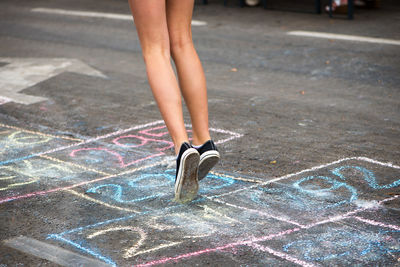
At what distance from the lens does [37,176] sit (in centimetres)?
381

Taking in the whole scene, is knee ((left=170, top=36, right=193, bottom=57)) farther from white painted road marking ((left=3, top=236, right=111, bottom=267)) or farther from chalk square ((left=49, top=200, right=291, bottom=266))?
white painted road marking ((left=3, top=236, right=111, bottom=267))

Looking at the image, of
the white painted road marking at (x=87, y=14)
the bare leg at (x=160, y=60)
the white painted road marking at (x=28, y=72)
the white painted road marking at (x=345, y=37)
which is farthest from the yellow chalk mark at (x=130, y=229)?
the white painted road marking at (x=87, y=14)

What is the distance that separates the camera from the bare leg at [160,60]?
320 centimetres

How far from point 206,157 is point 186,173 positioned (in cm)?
15

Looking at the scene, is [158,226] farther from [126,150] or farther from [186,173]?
[126,150]

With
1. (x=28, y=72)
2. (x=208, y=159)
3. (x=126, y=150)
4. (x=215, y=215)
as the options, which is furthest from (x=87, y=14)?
(x=215, y=215)

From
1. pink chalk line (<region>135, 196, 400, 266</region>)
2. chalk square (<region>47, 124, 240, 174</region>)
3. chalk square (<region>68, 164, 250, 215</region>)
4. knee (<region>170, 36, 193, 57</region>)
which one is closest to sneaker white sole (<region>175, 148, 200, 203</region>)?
chalk square (<region>68, 164, 250, 215</region>)

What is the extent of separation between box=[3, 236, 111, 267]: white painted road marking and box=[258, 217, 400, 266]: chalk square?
2.51 feet

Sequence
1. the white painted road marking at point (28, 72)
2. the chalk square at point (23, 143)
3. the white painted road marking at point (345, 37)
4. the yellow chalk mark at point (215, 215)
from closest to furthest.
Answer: the yellow chalk mark at point (215, 215) < the chalk square at point (23, 143) < the white painted road marking at point (28, 72) < the white painted road marking at point (345, 37)

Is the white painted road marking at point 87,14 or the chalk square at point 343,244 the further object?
the white painted road marking at point 87,14

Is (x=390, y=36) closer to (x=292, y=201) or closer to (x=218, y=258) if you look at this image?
(x=292, y=201)

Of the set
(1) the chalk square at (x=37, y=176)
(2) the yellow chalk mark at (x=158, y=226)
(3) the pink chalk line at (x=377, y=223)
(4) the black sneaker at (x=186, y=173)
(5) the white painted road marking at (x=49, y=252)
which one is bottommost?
(5) the white painted road marking at (x=49, y=252)

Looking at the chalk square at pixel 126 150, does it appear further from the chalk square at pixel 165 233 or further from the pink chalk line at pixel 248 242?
the pink chalk line at pixel 248 242

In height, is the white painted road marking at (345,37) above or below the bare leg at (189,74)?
below
